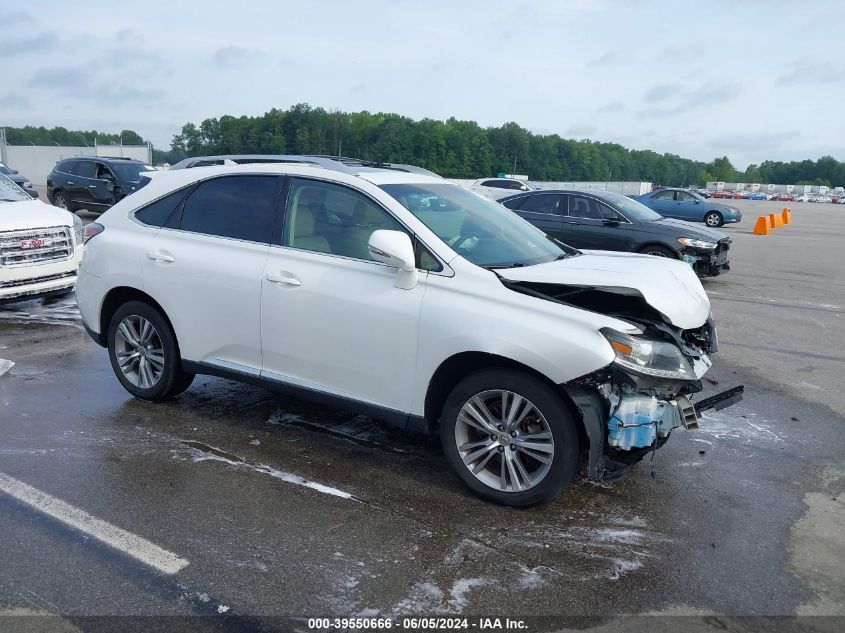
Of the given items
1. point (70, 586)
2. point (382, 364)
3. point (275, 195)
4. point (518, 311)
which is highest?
point (275, 195)

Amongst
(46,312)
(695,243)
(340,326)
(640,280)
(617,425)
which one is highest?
(640,280)

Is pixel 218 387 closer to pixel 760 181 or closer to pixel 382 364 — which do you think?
pixel 382 364

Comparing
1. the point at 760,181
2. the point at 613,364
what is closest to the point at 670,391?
the point at 613,364

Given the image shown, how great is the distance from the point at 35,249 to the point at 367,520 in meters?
6.83

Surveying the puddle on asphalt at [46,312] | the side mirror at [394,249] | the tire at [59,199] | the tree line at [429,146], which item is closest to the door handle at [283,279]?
the side mirror at [394,249]

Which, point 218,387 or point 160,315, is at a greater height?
point 160,315

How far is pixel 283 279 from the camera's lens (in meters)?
4.64

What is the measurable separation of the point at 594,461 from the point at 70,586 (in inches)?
101

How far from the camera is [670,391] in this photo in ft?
12.6

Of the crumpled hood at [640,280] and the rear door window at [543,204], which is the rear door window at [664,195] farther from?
the crumpled hood at [640,280]

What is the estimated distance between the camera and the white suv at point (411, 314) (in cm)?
380

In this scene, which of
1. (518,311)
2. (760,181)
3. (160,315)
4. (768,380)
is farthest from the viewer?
(760,181)

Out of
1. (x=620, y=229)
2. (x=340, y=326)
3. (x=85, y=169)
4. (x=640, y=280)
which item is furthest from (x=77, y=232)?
(x=85, y=169)

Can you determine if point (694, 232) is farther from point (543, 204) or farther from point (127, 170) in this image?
point (127, 170)
